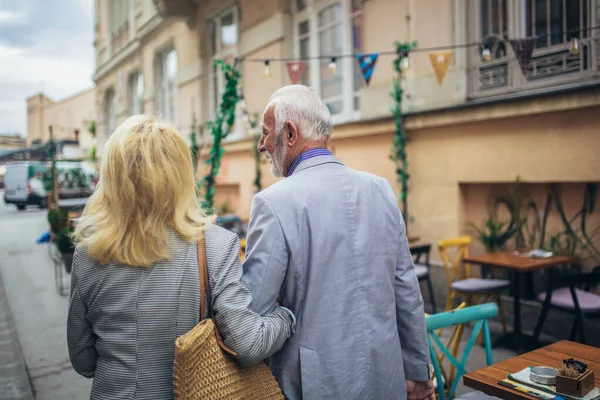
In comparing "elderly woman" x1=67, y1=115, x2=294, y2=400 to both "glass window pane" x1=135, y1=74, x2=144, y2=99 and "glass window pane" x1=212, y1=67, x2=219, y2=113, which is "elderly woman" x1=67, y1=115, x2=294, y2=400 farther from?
"glass window pane" x1=135, y1=74, x2=144, y2=99

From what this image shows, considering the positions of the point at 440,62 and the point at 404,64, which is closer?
the point at 440,62

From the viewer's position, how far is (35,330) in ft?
18.2

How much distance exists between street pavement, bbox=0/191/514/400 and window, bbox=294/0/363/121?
14.9ft

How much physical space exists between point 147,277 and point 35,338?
15.1 feet

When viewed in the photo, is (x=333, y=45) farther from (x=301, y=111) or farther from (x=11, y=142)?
(x=11, y=142)

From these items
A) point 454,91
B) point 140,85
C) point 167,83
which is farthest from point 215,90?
point 454,91

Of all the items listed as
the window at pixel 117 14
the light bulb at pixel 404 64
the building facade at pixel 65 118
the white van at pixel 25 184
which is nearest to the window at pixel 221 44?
the light bulb at pixel 404 64

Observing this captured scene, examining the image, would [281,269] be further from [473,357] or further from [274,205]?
[473,357]

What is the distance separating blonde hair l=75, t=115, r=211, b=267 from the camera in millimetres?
1520

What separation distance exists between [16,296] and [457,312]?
675cm

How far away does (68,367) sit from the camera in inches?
175

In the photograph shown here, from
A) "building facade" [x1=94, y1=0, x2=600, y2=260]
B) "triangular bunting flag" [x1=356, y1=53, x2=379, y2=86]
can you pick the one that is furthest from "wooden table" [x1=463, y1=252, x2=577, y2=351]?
"triangular bunting flag" [x1=356, y1=53, x2=379, y2=86]

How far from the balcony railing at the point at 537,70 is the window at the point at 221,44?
19.7ft

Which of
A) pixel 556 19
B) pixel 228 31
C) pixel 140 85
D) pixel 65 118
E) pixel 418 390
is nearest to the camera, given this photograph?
pixel 418 390
